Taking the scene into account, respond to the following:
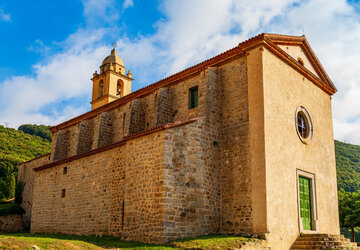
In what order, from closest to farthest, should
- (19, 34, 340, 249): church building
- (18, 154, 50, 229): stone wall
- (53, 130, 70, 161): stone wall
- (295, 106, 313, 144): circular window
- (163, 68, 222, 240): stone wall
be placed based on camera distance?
(163, 68, 222, 240): stone wall, (19, 34, 340, 249): church building, (295, 106, 313, 144): circular window, (53, 130, 70, 161): stone wall, (18, 154, 50, 229): stone wall

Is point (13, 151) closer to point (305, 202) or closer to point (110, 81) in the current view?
point (110, 81)

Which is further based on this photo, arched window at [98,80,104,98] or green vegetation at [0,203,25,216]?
arched window at [98,80,104,98]

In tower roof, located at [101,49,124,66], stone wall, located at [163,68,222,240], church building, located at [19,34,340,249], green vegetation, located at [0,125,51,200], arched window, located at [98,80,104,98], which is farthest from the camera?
green vegetation, located at [0,125,51,200]

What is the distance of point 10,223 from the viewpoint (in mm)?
26328

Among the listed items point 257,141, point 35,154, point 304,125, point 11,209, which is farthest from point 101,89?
point 35,154

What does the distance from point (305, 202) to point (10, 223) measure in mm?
21108

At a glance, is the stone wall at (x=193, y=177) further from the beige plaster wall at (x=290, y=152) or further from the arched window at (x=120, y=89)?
the arched window at (x=120, y=89)

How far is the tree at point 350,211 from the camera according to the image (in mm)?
25672

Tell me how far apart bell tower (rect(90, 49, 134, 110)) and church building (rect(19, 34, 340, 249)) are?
33.6 feet

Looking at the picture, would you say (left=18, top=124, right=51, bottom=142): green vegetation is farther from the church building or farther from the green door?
Answer: the green door

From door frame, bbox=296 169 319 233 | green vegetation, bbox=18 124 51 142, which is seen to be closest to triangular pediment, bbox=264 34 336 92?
door frame, bbox=296 169 319 233

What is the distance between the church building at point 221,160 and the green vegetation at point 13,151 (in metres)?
14.9

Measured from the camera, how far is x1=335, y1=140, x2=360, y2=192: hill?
4400cm

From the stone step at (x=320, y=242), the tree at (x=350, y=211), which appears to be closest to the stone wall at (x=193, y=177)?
the stone step at (x=320, y=242)
